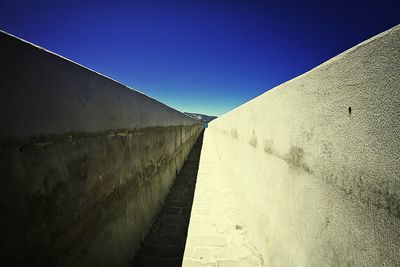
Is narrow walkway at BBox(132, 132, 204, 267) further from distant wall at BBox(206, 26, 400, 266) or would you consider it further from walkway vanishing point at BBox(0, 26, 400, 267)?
distant wall at BBox(206, 26, 400, 266)

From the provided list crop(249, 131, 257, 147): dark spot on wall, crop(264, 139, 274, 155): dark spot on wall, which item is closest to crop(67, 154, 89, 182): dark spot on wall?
crop(264, 139, 274, 155): dark spot on wall

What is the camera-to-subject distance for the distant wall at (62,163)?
38.3 inches

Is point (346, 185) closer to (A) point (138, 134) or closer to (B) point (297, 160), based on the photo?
(B) point (297, 160)

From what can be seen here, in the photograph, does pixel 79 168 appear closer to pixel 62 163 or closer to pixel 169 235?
pixel 62 163

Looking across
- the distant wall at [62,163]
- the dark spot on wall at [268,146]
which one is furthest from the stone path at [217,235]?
the dark spot on wall at [268,146]

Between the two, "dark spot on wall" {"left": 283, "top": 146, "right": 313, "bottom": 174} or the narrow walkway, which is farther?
the narrow walkway

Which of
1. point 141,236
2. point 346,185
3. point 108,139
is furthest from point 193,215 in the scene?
point 346,185

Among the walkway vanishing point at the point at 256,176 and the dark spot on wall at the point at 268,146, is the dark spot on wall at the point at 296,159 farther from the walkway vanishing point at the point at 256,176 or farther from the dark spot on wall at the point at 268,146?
the dark spot on wall at the point at 268,146

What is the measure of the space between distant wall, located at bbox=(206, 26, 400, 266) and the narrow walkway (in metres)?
1.25

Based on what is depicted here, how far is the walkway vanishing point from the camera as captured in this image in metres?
0.88

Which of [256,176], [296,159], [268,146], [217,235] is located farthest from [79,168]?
[217,235]

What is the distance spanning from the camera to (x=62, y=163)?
4.33 feet

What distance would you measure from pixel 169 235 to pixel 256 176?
5.19 feet

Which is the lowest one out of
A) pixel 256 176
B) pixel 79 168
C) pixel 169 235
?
pixel 169 235
